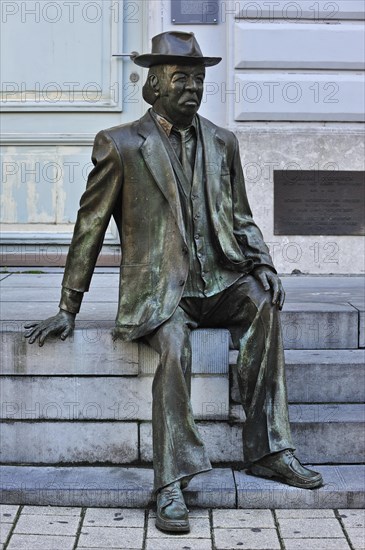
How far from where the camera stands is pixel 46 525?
12.8 feet

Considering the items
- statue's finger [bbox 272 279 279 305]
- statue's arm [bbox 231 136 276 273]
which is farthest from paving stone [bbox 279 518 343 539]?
statue's arm [bbox 231 136 276 273]

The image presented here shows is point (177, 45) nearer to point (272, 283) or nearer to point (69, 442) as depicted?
point (272, 283)

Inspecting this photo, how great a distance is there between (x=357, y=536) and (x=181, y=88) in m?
1.98

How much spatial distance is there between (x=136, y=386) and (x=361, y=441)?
1.05 meters

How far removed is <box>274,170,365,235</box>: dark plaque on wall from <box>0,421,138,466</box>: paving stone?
9.85 ft

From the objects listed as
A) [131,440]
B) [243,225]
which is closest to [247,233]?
[243,225]

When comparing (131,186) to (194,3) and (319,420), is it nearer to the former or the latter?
(319,420)

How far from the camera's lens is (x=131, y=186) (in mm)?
4371

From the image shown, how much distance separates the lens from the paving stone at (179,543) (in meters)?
3.70

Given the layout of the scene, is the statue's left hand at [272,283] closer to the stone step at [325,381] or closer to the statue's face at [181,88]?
the stone step at [325,381]

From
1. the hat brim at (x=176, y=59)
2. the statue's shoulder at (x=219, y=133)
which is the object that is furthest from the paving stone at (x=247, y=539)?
the hat brim at (x=176, y=59)

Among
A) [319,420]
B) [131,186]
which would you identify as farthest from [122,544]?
[131,186]

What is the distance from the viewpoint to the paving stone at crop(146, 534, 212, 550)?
370 centimetres

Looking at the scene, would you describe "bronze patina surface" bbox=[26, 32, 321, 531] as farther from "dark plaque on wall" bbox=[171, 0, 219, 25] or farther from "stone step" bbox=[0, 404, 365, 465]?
"dark plaque on wall" bbox=[171, 0, 219, 25]
